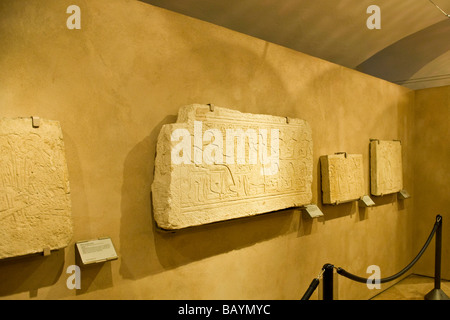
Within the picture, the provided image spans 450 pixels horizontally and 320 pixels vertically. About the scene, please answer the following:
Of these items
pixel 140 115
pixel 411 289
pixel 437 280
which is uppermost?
pixel 140 115

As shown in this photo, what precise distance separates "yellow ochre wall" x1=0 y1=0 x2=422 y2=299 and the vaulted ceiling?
1.81 metres

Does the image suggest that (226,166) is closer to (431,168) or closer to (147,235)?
(147,235)

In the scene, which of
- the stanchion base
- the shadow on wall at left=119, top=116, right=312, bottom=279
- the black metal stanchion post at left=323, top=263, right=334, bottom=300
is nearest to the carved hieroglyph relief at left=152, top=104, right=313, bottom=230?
the shadow on wall at left=119, top=116, right=312, bottom=279

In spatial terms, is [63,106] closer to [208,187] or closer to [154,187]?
[154,187]

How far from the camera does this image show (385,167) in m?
4.88

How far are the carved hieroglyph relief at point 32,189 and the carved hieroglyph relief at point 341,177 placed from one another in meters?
2.76

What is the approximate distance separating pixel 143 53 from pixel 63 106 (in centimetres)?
69

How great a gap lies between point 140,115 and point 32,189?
2.82ft

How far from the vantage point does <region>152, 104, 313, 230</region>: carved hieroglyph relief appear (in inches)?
96.8

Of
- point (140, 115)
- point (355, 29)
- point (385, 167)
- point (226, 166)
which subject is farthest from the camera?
point (355, 29)

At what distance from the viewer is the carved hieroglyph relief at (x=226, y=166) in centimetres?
246

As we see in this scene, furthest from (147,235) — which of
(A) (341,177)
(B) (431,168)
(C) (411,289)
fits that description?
(B) (431,168)

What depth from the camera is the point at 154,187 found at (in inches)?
97.1
